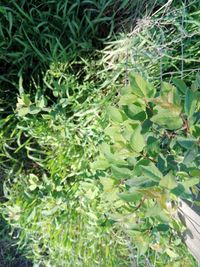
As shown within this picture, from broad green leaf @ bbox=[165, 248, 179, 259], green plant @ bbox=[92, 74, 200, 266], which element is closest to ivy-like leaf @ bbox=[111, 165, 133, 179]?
green plant @ bbox=[92, 74, 200, 266]

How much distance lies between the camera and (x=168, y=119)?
65cm

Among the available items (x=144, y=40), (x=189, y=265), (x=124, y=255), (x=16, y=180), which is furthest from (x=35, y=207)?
(x=144, y=40)

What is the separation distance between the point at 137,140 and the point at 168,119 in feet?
0.22

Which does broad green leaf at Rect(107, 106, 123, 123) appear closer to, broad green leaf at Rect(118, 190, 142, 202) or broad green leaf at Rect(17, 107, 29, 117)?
broad green leaf at Rect(118, 190, 142, 202)

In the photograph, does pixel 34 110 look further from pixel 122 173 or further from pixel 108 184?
pixel 122 173

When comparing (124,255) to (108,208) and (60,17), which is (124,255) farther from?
(60,17)

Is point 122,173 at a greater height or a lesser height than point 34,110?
greater

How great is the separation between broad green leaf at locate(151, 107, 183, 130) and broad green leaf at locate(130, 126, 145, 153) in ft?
0.15

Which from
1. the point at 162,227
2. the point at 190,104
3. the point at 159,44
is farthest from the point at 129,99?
the point at 159,44

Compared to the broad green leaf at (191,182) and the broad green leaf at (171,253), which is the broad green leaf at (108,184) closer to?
the broad green leaf at (191,182)

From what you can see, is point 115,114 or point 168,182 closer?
point 168,182

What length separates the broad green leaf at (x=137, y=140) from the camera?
68 cm

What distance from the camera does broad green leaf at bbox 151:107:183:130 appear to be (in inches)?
25.4

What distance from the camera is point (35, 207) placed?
1.40 m
